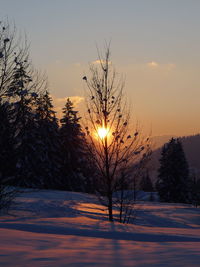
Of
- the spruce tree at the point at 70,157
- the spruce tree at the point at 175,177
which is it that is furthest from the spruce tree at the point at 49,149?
the spruce tree at the point at 175,177

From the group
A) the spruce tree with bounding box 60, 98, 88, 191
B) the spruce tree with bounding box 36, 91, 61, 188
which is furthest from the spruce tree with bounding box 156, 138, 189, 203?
the spruce tree with bounding box 36, 91, 61, 188

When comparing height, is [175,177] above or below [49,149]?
below

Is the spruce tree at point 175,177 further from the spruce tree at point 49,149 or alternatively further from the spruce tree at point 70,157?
the spruce tree at point 49,149

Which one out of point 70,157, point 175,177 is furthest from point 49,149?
point 175,177

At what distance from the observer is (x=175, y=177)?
140 feet

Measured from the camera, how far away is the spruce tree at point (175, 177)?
4228 cm

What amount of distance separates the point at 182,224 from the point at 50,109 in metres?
24.0

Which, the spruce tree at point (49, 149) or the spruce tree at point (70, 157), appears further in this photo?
the spruce tree at point (70, 157)

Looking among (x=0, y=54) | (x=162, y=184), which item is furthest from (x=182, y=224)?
(x=162, y=184)

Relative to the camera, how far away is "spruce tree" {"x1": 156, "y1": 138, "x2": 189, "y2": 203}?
1665 inches

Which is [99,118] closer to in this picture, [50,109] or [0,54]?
[0,54]

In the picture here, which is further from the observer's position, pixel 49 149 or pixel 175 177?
pixel 175 177

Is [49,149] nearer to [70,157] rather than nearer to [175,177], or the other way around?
[70,157]

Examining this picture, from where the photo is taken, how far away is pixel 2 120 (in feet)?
35.7
